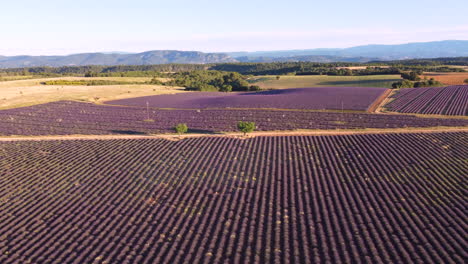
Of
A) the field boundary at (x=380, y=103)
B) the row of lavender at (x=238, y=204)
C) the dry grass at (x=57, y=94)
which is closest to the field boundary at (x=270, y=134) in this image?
the row of lavender at (x=238, y=204)

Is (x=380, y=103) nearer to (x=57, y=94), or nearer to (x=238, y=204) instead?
(x=238, y=204)

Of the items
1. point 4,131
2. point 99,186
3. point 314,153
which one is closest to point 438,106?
point 314,153

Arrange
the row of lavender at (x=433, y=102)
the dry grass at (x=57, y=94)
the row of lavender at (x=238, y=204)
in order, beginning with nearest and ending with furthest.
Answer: the row of lavender at (x=238, y=204) < the row of lavender at (x=433, y=102) < the dry grass at (x=57, y=94)

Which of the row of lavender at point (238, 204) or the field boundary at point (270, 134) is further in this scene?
the field boundary at point (270, 134)

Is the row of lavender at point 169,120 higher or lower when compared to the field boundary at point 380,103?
lower

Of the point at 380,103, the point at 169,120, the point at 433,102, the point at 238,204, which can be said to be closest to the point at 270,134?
the point at 169,120

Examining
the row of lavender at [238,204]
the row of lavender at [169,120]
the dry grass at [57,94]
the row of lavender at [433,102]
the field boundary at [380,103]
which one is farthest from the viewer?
the dry grass at [57,94]

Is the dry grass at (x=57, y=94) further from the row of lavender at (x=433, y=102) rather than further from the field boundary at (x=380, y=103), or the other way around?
the row of lavender at (x=433, y=102)
